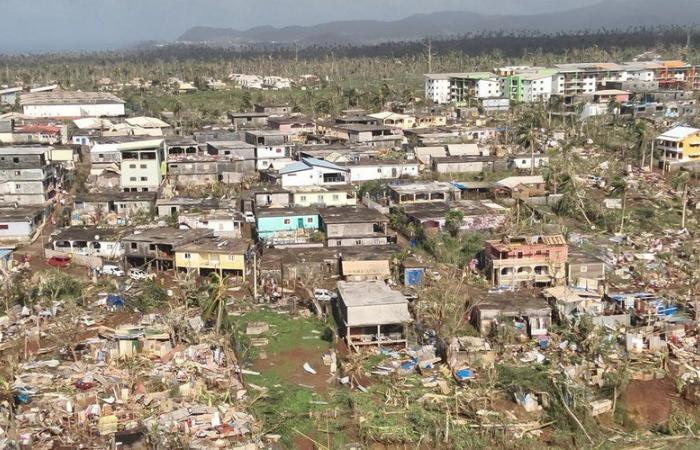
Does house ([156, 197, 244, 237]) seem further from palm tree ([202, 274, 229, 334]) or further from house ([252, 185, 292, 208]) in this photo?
palm tree ([202, 274, 229, 334])

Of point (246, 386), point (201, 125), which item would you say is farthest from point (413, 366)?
point (201, 125)

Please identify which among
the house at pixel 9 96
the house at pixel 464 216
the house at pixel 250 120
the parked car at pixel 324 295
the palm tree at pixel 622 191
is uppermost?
the house at pixel 9 96

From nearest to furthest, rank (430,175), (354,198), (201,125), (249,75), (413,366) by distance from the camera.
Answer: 1. (413,366)
2. (354,198)
3. (430,175)
4. (201,125)
5. (249,75)

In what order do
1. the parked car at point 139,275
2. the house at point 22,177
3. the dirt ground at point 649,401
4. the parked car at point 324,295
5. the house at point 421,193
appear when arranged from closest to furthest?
1. the dirt ground at point 649,401
2. the parked car at point 324,295
3. the parked car at point 139,275
4. the house at point 421,193
5. the house at point 22,177

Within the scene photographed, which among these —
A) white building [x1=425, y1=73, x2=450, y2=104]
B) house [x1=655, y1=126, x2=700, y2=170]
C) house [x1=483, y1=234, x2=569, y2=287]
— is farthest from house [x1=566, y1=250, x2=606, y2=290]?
white building [x1=425, y1=73, x2=450, y2=104]

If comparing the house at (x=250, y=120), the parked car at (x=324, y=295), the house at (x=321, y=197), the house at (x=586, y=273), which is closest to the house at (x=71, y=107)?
the house at (x=250, y=120)

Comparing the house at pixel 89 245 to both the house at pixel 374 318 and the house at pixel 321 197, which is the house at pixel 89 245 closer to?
the house at pixel 321 197

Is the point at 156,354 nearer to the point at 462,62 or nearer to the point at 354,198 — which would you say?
the point at 354,198
